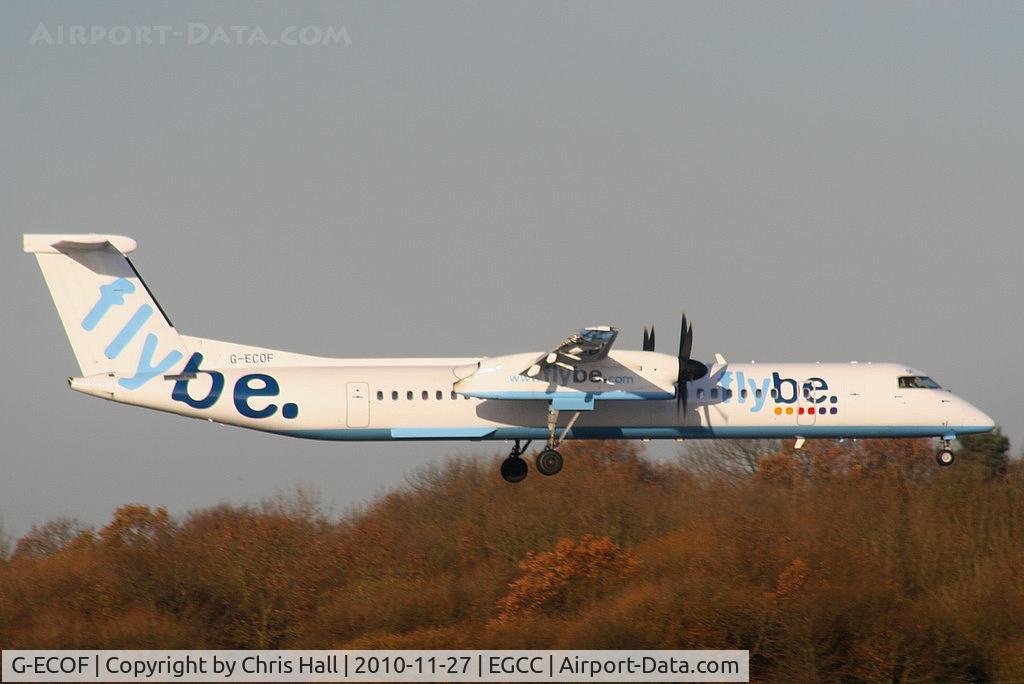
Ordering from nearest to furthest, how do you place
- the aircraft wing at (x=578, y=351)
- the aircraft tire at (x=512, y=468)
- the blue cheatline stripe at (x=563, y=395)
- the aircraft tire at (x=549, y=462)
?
the aircraft wing at (x=578, y=351) → the blue cheatline stripe at (x=563, y=395) → the aircraft tire at (x=549, y=462) → the aircraft tire at (x=512, y=468)

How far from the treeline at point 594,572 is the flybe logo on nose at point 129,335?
275 inches

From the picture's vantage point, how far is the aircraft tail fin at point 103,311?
31047 millimetres

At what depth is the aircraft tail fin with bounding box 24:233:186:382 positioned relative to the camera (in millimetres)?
31047

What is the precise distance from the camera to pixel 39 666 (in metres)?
31.6

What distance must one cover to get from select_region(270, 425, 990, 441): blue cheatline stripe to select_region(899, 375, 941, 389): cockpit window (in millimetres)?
917

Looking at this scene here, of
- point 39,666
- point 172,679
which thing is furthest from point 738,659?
point 39,666

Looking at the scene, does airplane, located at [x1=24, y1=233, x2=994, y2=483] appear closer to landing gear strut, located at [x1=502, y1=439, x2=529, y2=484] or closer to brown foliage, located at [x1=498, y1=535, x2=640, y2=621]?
landing gear strut, located at [x1=502, y1=439, x2=529, y2=484]

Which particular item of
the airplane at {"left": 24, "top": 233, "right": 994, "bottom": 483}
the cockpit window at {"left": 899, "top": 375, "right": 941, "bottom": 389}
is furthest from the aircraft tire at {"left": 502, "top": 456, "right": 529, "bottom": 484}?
the cockpit window at {"left": 899, "top": 375, "right": 941, "bottom": 389}

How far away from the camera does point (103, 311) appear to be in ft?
103

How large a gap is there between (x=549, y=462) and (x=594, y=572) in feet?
17.9

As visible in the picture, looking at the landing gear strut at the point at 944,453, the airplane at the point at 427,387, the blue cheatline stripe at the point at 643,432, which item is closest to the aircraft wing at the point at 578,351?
the airplane at the point at 427,387

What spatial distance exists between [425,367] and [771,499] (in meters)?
12.5

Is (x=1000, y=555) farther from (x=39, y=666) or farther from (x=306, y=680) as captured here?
(x=39, y=666)

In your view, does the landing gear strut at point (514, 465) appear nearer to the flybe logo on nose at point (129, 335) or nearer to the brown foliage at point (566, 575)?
the brown foliage at point (566, 575)
